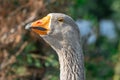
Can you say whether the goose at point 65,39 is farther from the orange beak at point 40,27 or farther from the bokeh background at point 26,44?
the bokeh background at point 26,44

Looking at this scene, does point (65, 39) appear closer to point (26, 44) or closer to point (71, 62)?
point (71, 62)

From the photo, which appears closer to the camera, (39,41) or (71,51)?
(71,51)

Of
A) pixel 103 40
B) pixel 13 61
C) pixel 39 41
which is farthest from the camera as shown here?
pixel 103 40

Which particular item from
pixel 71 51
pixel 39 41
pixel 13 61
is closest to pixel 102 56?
pixel 39 41

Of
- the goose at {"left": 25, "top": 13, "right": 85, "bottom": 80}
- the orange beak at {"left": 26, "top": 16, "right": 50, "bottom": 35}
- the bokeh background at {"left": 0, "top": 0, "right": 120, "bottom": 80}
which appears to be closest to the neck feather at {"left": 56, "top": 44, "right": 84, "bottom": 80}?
the goose at {"left": 25, "top": 13, "right": 85, "bottom": 80}

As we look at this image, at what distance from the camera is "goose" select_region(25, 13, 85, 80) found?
5.44m

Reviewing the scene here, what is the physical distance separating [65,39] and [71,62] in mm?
214

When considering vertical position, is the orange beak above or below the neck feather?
above

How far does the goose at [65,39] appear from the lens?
17.8 feet

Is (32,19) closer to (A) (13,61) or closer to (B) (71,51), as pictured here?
(A) (13,61)

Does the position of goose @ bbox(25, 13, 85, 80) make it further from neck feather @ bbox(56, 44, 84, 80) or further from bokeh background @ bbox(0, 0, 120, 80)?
bokeh background @ bbox(0, 0, 120, 80)

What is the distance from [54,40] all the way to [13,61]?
8.63 ft

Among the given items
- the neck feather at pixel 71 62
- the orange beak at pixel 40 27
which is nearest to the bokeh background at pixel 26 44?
the neck feather at pixel 71 62

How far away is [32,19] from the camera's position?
8.18 meters
